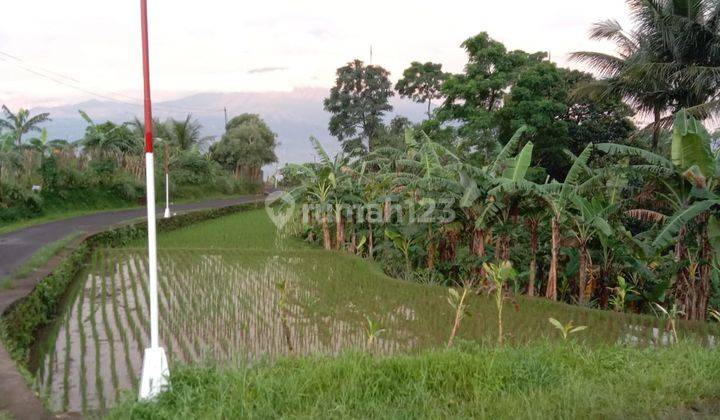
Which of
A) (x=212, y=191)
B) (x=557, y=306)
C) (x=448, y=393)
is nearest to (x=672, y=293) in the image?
(x=557, y=306)

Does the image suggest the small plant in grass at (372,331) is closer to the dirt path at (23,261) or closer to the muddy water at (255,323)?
the muddy water at (255,323)

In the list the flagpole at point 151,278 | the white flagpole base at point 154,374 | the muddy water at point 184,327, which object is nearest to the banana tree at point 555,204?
the muddy water at point 184,327

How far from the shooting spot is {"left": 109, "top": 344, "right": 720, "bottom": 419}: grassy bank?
3.40 metres

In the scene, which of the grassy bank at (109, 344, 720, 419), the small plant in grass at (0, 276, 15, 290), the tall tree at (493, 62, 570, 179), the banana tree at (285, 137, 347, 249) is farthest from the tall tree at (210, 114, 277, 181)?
the grassy bank at (109, 344, 720, 419)

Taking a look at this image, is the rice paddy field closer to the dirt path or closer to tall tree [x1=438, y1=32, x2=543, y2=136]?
the dirt path

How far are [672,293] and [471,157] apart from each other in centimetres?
1064

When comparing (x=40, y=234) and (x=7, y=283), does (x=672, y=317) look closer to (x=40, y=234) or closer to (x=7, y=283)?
(x=7, y=283)

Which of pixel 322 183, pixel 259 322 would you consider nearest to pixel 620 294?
pixel 259 322

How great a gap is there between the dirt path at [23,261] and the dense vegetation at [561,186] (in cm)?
509

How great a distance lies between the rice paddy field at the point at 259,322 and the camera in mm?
5164

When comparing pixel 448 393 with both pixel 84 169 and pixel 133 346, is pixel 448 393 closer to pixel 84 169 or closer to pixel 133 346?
pixel 133 346

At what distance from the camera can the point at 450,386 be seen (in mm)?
3842

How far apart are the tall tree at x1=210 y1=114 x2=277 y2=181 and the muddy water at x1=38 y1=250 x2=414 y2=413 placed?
2412 centimetres

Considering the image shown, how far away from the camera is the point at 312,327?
21.0 feet
